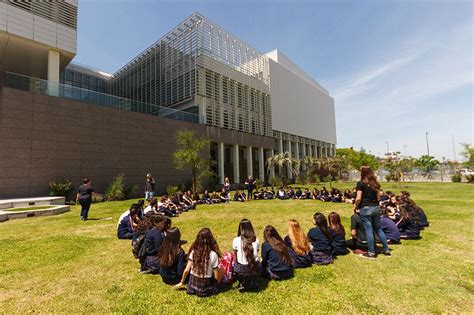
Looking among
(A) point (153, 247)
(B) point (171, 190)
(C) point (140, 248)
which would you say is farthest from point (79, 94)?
(A) point (153, 247)

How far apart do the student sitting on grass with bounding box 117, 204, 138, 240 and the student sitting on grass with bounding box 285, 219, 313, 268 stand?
460 cm

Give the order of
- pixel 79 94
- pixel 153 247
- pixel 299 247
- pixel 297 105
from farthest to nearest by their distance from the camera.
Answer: pixel 297 105
pixel 79 94
pixel 299 247
pixel 153 247

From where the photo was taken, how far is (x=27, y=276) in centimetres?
465

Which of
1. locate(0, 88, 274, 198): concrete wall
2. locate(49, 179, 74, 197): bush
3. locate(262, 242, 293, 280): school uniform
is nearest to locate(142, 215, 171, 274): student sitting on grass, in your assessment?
locate(262, 242, 293, 280): school uniform

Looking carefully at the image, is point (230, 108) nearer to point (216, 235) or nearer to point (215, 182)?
point (215, 182)

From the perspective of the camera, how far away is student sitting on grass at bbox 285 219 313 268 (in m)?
4.73

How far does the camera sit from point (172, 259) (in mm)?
4098

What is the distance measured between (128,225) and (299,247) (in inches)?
198

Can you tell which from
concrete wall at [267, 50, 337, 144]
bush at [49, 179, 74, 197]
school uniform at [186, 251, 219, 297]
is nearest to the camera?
school uniform at [186, 251, 219, 297]

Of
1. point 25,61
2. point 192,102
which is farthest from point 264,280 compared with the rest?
point 25,61

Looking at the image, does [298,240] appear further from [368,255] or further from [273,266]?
[368,255]

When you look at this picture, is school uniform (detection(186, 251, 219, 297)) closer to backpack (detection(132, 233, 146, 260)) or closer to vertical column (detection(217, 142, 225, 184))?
backpack (detection(132, 233, 146, 260))

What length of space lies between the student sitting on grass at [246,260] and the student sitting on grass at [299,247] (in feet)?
3.16

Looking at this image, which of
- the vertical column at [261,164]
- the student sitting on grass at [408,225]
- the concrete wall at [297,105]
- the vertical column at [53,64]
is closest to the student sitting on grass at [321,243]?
the student sitting on grass at [408,225]
